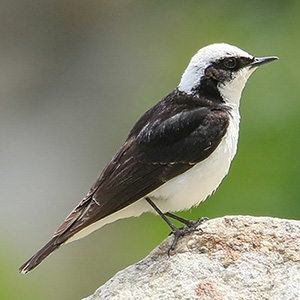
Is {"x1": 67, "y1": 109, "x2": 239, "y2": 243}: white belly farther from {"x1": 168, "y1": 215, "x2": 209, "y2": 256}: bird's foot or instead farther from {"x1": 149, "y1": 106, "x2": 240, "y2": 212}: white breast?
{"x1": 168, "y1": 215, "x2": 209, "y2": 256}: bird's foot

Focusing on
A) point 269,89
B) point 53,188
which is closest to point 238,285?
point 269,89

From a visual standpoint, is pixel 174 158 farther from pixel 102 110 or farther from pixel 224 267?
pixel 102 110

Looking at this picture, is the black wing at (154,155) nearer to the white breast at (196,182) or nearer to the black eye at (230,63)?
the white breast at (196,182)

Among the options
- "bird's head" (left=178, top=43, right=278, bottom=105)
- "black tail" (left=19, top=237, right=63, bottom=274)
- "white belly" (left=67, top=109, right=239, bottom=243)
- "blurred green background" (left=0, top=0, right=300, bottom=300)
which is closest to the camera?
"black tail" (left=19, top=237, right=63, bottom=274)

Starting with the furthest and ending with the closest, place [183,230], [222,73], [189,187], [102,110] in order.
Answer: [102,110] → [222,73] → [189,187] → [183,230]

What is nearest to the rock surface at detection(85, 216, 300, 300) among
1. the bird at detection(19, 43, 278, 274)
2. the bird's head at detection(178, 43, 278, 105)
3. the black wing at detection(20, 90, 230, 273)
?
the bird at detection(19, 43, 278, 274)

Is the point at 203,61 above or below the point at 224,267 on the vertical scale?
above

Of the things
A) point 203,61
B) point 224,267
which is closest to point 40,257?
point 224,267
